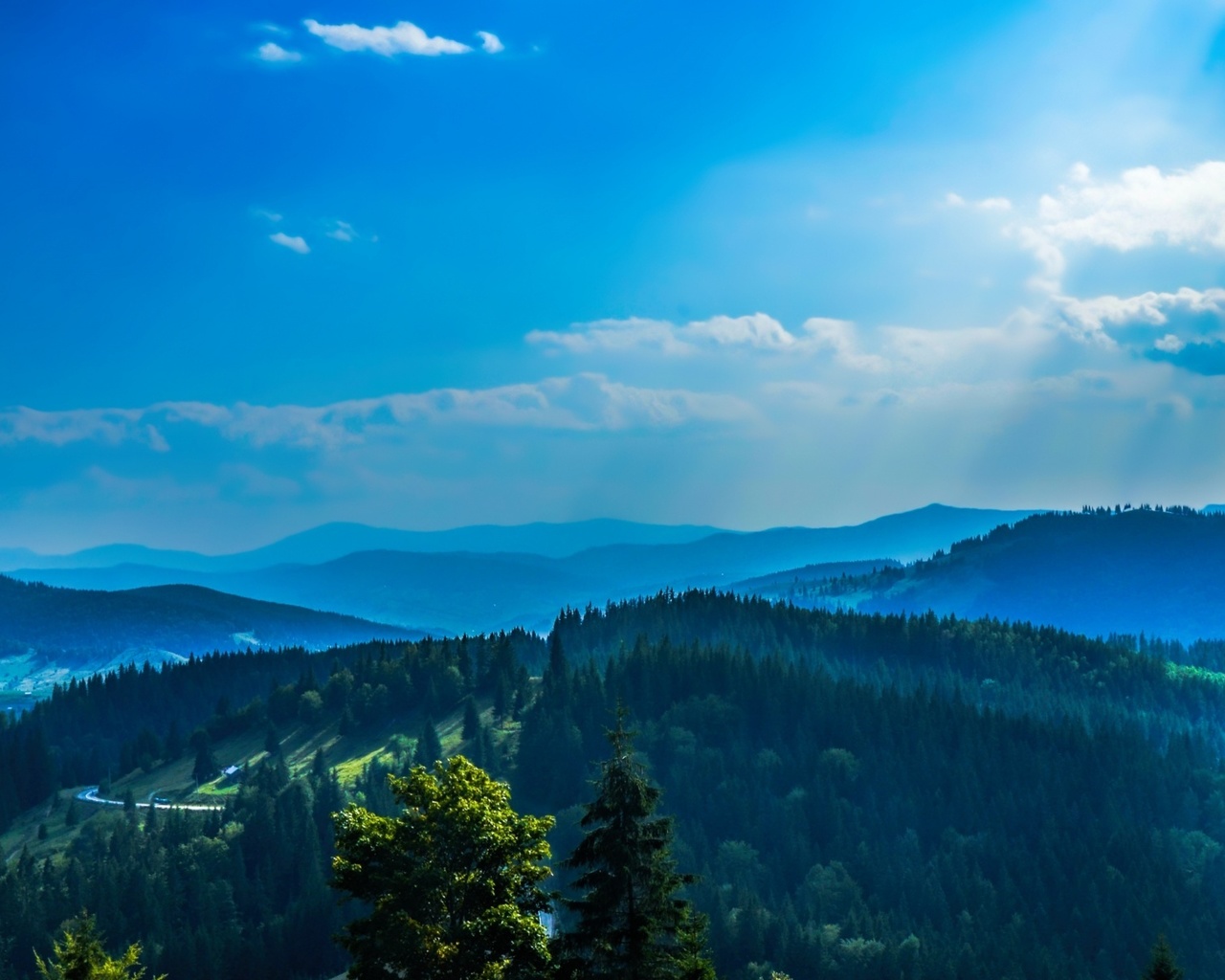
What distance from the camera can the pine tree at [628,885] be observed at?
5434 cm

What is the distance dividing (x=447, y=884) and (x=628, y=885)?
9420 mm

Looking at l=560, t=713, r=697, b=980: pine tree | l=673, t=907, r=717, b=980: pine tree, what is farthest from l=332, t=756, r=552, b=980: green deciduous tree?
l=673, t=907, r=717, b=980: pine tree

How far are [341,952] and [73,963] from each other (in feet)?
433

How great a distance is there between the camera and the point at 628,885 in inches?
2146

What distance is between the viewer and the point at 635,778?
54344mm

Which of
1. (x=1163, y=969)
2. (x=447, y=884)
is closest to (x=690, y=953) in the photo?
(x=447, y=884)

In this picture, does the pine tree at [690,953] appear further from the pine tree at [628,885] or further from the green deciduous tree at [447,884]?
the green deciduous tree at [447,884]

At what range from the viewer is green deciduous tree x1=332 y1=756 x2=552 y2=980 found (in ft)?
189

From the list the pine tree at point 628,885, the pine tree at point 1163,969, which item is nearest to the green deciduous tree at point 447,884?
the pine tree at point 628,885

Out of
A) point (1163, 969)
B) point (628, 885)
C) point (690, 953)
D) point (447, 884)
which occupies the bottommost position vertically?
point (1163, 969)

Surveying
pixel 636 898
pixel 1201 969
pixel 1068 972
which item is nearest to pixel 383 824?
pixel 636 898

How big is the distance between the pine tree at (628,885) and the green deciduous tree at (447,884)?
3.92m

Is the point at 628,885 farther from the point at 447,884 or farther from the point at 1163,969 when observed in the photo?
the point at 1163,969

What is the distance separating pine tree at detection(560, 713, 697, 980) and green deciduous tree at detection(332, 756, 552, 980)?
12.9 feet
